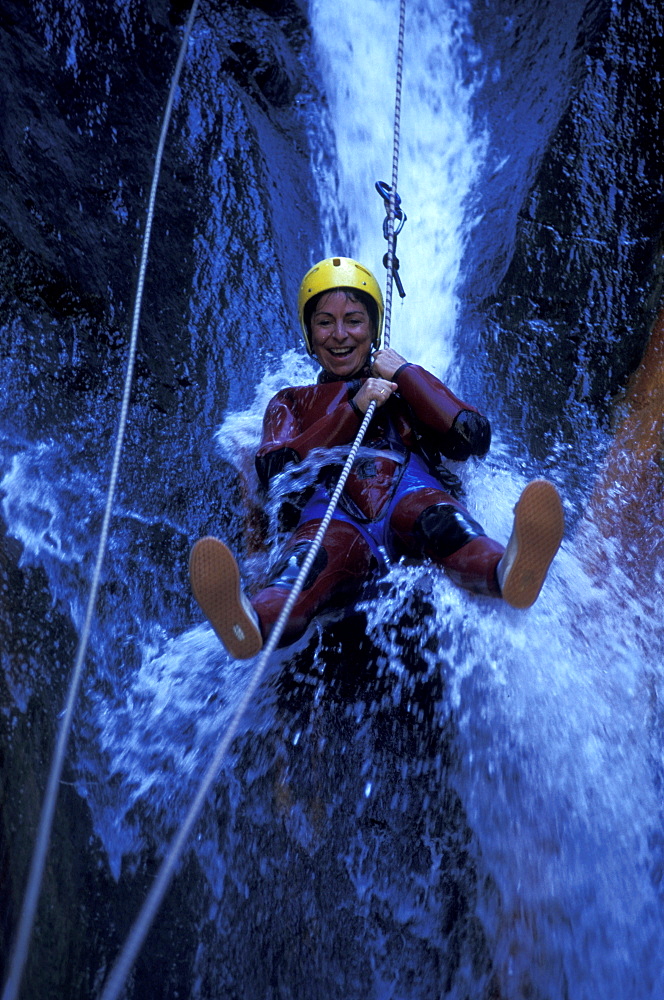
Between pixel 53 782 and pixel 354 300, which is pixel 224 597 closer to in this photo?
pixel 53 782

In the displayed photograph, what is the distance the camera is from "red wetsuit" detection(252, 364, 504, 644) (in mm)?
2316

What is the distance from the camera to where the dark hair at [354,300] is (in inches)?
125

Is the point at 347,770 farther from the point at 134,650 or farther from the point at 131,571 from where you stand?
the point at 131,571

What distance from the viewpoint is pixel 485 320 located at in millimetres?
4078

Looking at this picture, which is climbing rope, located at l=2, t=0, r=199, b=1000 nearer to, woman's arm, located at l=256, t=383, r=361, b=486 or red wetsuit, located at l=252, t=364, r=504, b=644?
red wetsuit, located at l=252, t=364, r=504, b=644

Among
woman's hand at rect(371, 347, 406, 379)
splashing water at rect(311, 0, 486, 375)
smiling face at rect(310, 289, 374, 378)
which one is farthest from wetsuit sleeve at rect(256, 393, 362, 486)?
splashing water at rect(311, 0, 486, 375)

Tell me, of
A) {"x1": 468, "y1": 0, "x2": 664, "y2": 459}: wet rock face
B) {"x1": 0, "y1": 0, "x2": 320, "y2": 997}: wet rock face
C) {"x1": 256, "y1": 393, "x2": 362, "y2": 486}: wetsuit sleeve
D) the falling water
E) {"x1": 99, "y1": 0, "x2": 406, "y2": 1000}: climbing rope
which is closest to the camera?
{"x1": 99, "y1": 0, "x2": 406, "y2": 1000}: climbing rope

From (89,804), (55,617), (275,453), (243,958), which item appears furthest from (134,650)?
(243,958)

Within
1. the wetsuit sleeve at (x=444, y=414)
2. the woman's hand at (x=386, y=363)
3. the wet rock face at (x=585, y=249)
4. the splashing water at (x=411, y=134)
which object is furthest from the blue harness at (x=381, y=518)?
the splashing water at (x=411, y=134)

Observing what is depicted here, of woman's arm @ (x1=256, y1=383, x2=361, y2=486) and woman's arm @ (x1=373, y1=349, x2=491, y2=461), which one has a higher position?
woman's arm @ (x1=373, y1=349, x2=491, y2=461)

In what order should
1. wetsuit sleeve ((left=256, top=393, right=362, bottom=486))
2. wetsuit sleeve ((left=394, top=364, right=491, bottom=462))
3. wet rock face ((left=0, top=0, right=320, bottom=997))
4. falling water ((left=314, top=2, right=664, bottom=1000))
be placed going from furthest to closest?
wetsuit sleeve ((left=256, top=393, right=362, bottom=486)) → wetsuit sleeve ((left=394, top=364, right=491, bottom=462)) → wet rock face ((left=0, top=0, right=320, bottom=997)) → falling water ((left=314, top=2, right=664, bottom=1000))

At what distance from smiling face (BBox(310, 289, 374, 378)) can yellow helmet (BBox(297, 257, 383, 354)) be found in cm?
3

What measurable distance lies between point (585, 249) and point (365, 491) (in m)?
2.08

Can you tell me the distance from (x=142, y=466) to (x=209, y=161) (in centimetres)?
199
